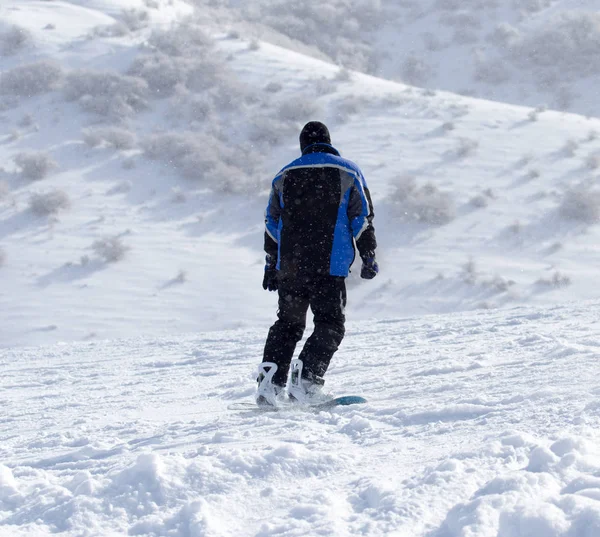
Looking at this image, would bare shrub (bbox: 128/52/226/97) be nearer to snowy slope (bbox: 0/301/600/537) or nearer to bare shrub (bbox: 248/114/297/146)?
bare shrub (bbox: 248/114/297/146)

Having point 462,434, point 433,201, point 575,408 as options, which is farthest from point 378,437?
point 433,201

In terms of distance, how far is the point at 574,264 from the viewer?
1488 cm

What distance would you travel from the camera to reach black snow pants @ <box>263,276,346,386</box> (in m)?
4.35

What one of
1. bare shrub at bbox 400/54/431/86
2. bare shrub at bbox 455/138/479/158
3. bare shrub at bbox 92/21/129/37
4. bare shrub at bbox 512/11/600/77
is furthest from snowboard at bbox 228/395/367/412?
bare shrub at bbox 512/11/600/77

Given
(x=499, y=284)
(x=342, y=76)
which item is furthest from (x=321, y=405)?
(x=342, y=76)

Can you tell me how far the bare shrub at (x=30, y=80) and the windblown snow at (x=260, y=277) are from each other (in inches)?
2.5

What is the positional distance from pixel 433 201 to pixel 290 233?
41.1 feet

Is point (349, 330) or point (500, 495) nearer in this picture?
point (500, 495)

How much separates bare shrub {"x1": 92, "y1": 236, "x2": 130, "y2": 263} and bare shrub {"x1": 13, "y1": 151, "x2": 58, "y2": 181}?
328 cm

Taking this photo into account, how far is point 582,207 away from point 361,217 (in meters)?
13.4

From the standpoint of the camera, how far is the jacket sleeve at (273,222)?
443cm

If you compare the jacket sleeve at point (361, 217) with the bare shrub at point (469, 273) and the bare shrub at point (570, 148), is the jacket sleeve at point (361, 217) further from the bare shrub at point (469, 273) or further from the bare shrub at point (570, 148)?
the bare shrub at point (570, 148)

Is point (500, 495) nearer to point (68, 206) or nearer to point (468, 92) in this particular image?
point (68, 206)

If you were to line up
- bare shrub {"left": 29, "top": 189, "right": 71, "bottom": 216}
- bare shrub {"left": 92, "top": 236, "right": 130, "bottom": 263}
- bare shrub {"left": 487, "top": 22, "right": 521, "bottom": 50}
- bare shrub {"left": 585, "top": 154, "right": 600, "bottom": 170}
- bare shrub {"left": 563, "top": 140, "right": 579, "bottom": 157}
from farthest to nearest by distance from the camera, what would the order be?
1. bare shrub {"left": 487, "top": 22, "right": 521, "bottom": 50}
2. bare shrub {"left": 563, "top": 140, "right": 579, "bottom": 157}
3. bare shrub {"left": 585, "top": 154, "right": 600, "bottom": 170}
4. bare shrub {"left": 29, "top": 189, "right": 71, "bottom": 216}
5. bare shrub {"left": 92, "top": 236, "right": 130, "bottom": 263}
